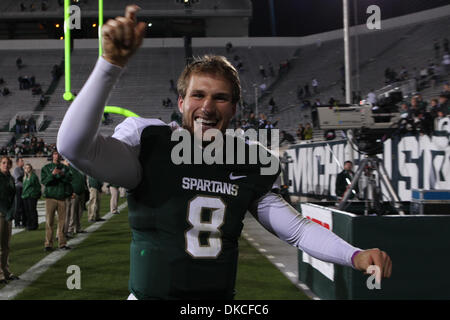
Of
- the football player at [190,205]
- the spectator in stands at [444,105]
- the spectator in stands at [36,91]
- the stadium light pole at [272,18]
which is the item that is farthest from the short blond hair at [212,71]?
the stadium light pole at [272,18]

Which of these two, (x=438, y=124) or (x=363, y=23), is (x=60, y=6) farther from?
(x=438, y=124)

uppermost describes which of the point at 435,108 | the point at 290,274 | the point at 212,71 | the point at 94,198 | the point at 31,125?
the point at 31,125

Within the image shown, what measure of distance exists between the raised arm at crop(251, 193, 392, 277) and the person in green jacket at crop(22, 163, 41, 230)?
10232mm

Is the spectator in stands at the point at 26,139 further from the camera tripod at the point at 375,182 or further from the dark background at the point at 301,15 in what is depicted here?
the camera tripod at the point at 375,182

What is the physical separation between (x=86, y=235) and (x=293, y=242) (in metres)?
10.1

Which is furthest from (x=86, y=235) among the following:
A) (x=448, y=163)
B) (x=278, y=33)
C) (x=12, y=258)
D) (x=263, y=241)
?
(x=278, y=33)

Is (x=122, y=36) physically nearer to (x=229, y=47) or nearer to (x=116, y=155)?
(x=116, y=155)

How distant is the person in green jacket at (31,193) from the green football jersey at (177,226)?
10293mm

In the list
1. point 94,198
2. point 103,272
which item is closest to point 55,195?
point 103,272

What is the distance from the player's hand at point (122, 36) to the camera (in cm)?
134

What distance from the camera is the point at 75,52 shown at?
42.5 m

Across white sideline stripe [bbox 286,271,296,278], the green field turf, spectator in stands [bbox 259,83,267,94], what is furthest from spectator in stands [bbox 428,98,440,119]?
spectator in stands [bbox 259,83,267,94]

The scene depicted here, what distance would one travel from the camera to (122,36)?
135cm

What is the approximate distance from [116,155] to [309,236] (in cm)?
78
